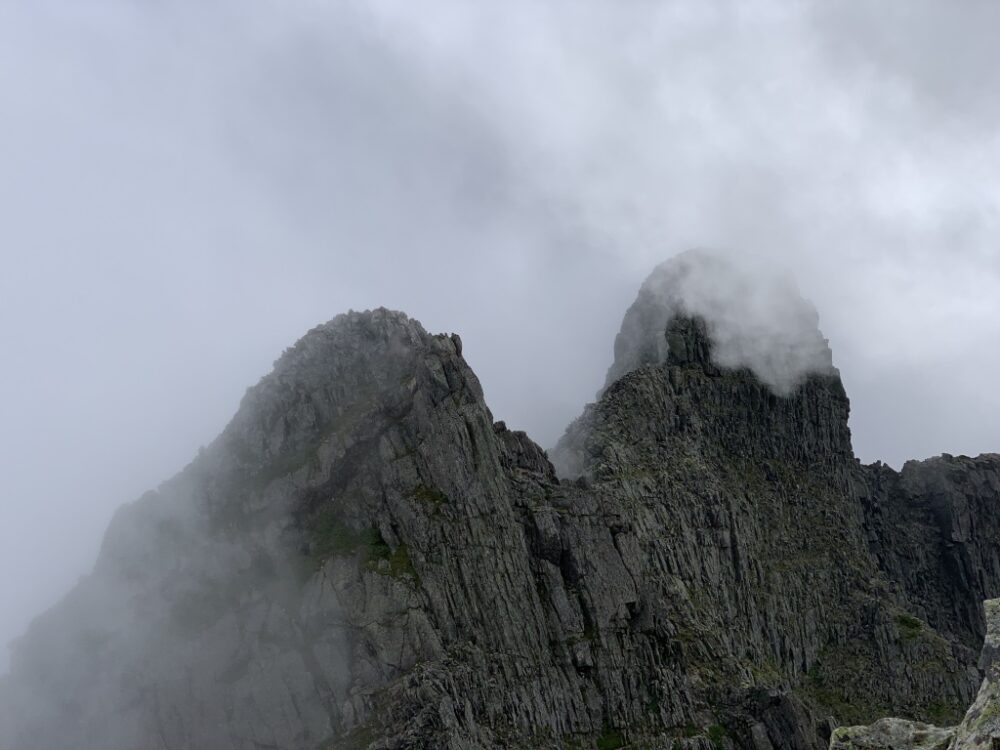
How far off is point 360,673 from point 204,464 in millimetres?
55493

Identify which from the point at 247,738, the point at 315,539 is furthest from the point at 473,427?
the point at 247,738

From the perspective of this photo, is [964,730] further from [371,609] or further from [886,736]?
[371,609]

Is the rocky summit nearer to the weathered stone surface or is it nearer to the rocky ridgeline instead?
the weathered stone surface

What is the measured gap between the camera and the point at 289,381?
195375 millimetres

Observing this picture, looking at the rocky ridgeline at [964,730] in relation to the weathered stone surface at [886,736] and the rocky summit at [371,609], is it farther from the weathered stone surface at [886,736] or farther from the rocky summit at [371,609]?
the rocky summit at [371,609]

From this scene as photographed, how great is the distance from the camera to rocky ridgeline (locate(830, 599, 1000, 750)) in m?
25.1

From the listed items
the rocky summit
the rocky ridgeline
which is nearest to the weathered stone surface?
the rocky ridgeline

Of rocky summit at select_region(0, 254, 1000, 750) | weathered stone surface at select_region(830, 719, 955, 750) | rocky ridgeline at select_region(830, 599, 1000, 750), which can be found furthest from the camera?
rocky summit at select_region(0, 254, 1000, 750)

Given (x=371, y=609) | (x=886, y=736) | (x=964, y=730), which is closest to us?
(x=964, y=730)

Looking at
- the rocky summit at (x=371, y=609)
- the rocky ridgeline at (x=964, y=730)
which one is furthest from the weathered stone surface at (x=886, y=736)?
the rocky summit at (x=371, y=609)

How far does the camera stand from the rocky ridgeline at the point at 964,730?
2509cm

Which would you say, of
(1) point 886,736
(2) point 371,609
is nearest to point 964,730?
(1) point 886,736

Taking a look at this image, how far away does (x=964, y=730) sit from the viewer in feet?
87.1

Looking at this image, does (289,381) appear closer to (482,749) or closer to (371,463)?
(371,463)
